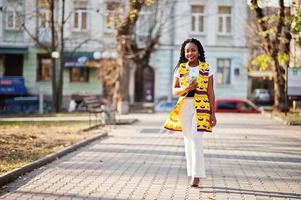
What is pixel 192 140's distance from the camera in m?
7.91

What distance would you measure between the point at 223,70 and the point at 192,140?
1385 inches

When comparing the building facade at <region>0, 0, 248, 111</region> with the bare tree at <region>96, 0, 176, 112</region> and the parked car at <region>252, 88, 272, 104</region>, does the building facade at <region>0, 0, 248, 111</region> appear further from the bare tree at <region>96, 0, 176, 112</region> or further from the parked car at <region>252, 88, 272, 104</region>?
the parked car at <region>252, 88, 272, 104</region>

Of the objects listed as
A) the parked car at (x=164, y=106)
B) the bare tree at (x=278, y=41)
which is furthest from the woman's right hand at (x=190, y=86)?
the parked car at (x=164, y=106)

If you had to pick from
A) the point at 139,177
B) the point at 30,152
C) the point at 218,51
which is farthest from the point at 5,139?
the point at 218,51

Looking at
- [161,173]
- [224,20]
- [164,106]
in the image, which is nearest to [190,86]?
[161,173]

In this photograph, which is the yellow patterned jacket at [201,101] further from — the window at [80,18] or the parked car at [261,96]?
the parked car at [261,96]

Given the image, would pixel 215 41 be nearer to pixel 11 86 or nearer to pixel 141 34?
pixel 141 34

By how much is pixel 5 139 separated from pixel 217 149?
15.5 feet

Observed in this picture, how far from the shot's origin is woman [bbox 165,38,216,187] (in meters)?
7.87

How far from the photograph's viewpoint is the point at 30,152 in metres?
11.2

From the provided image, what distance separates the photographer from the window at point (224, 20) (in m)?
42.5

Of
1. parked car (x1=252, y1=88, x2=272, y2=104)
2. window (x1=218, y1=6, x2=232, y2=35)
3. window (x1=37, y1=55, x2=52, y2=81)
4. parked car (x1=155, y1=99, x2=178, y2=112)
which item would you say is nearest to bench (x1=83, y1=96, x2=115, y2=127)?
parked car (x1=155, y1=99, x2=178, y2=112)

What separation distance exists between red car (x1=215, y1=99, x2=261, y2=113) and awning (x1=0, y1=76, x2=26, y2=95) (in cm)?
1309

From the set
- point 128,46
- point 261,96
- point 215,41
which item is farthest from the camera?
point 261,96
